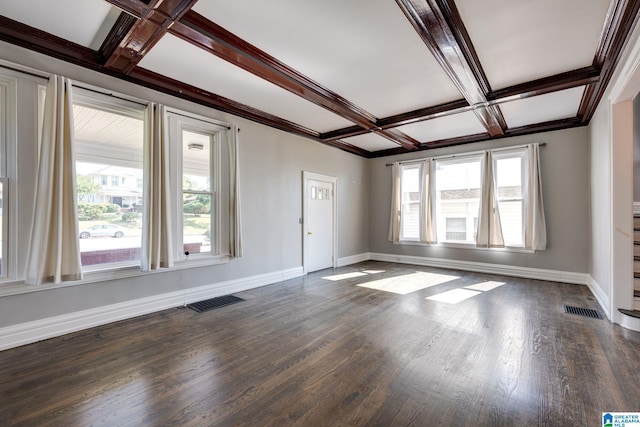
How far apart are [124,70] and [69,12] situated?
74 centimetres

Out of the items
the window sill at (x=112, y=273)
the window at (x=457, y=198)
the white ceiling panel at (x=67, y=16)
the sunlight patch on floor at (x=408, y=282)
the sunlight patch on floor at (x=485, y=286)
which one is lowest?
the sunlight patch on floor at (x=485, y=286)

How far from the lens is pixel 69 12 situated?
224 cm

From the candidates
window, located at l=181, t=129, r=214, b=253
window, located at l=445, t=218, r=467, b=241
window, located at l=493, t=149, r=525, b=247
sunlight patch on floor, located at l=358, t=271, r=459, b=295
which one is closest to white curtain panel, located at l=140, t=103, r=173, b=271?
window, located at l=181, t=129, r=214, b=253

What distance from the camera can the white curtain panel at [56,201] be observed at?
2.51 metres

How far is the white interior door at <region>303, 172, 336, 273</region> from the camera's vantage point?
549 centimetres

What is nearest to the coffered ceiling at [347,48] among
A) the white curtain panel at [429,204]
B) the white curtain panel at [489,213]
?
the white curtain panel at [489,213]

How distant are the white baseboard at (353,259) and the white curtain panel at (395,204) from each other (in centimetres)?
80

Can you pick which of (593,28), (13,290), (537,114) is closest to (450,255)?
(537,114)

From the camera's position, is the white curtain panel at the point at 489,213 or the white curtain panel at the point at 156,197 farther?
the white curtain panel at the point at 489,213

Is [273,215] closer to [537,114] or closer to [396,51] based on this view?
[396,51]

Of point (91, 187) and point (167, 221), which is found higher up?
point (91, 187)

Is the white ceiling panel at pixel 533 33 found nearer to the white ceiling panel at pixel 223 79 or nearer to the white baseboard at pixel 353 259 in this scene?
the white ceiling panel at pixel 223 79

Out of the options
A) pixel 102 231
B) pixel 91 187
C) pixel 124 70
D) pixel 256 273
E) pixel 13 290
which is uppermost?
pixel 124 70

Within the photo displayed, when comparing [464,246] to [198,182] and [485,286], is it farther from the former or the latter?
[198,182]
